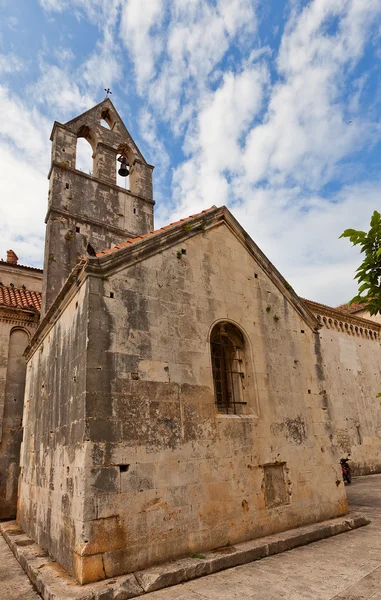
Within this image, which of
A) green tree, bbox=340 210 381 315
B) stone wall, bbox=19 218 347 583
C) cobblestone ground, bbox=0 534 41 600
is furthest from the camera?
stone wall, bbox=19 218 347 583

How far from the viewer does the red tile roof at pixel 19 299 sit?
12875 mm

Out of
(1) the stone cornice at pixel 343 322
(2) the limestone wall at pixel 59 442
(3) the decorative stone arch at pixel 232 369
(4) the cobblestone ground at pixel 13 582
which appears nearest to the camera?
(4) the cobblestone ground at pixel 13 582

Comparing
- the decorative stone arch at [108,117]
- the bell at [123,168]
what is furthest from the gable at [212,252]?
the decorative stone arch at [108,117]

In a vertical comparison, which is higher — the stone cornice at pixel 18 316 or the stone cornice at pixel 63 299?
the stone cornice at pixel 18 316

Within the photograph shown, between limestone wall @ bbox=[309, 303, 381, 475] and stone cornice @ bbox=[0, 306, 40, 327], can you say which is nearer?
stone cornice @ bbox=[0, 306, 40, 327]

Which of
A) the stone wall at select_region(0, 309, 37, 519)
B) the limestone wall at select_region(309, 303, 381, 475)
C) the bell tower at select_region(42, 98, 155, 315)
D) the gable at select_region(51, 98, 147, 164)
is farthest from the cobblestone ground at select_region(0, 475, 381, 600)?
the gable at select_region(51, 98, 147, 164)

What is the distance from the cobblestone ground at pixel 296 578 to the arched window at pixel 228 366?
2602mm

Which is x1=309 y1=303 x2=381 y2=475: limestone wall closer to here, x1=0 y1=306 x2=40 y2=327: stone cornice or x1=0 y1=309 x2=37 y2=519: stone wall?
x1=0 y1=306 x2=40 y2=327: stone cornice

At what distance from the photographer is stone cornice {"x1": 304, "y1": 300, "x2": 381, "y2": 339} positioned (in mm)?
17656

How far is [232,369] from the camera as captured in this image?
791 centimetres

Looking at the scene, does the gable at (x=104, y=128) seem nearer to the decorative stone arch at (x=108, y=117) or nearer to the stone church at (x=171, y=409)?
the decorative stone arch at (x=108, y=117)

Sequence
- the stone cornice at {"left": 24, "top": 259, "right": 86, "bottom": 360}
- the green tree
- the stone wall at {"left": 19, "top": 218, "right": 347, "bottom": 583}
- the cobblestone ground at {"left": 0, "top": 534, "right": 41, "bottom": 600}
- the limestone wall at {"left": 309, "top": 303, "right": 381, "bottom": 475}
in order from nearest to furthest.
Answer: the green tree, the cobblestone ground at {"left": 0, "top": 534, "right": 41, "bottom": 600}, the stone wall at {"left": 19, "top": 218, "right": 347, "bottom": 583}, the stone cornice at {"left": 24, "top": 259, "right": 86, "bottom": 360}, the limestone wall at {"left": 309, "top": 303, "right": 381, "bottom": 475}

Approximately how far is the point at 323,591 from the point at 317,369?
5.04 meters

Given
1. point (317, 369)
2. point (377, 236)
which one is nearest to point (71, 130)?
point (317, 369)
